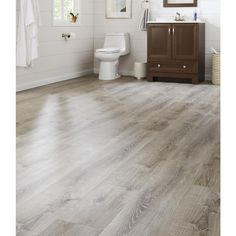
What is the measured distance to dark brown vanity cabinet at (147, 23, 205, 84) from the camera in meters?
5.81

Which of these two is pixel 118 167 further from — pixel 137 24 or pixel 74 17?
pixel 137 24

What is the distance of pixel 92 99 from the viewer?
183 inches

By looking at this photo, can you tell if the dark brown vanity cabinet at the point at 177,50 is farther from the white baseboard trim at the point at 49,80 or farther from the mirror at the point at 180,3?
the white baseboard trim at the point at 49,80

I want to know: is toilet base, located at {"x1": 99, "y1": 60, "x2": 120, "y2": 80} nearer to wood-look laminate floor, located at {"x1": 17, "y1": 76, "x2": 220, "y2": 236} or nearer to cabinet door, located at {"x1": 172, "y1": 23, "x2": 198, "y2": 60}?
cabinet door, located at {"x1": 172, "y1": 23, "x2": 198, "y2": 60}

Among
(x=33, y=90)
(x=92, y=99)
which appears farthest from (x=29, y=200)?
(x=33, y=90)

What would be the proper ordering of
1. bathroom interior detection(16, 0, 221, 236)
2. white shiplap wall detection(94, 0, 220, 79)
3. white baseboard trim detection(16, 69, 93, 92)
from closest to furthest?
bathroom interior detection(16, 0, 221, 236)
white baseboard trim detection(16, 69, 93, 92)
white shiplap wall detection(94, 0, 220, 79)

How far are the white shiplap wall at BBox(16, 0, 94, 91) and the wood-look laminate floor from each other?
976 mm

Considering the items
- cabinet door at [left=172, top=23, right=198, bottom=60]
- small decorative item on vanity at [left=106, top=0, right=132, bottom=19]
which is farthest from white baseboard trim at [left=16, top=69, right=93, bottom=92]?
cabinet door at [left=172, top=23, right=198, bottom=60]

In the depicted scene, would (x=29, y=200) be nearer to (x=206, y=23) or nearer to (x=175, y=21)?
(x=175, y=21)

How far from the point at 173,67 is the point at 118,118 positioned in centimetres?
257

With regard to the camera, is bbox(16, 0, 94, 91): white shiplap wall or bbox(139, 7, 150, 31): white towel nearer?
bbox(16, 0, 94, 91): white shiplap wall

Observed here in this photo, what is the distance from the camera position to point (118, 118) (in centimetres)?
371

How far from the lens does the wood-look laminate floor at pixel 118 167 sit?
5.28ft
